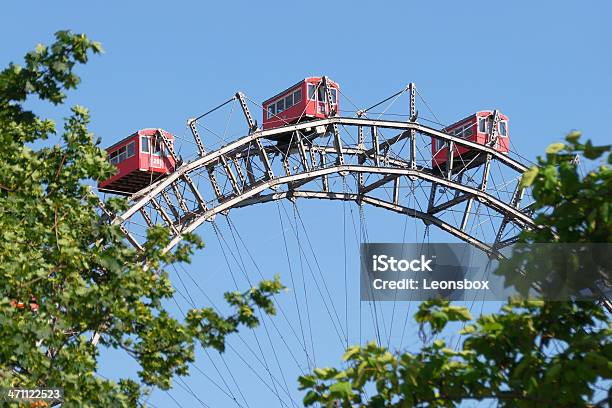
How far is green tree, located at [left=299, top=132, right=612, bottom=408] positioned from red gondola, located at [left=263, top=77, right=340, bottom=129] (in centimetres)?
3243

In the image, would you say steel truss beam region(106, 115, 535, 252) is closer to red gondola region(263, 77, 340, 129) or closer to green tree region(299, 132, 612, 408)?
red gondola region(263, 77, 340, 129)

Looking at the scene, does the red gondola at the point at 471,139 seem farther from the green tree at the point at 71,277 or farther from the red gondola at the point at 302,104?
the green tree at the point at 71,277

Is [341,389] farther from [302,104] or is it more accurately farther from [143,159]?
[143,159]

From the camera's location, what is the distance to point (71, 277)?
75.6ft

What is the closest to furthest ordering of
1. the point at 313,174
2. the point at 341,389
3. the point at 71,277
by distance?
1. the point at 341,389
2. the point at 71,277
3. the point at 313,174

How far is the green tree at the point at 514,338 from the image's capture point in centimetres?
1446

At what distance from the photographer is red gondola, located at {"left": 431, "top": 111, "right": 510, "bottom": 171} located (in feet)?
164

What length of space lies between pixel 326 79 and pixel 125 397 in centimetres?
2686

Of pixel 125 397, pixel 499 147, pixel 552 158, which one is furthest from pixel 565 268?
pixel 499 147

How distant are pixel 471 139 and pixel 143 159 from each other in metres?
13.6

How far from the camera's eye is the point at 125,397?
76.3ft

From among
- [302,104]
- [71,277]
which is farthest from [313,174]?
[71,277]

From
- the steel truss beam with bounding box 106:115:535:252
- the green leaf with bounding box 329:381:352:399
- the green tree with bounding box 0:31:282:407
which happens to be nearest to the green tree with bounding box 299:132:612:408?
the green leaf with bounding box 329:381:352:399

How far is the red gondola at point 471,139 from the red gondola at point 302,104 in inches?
179
